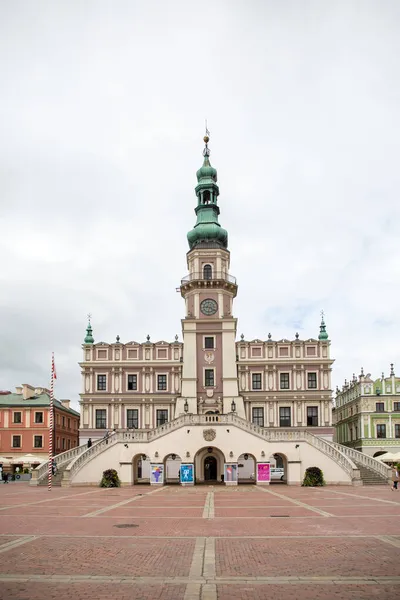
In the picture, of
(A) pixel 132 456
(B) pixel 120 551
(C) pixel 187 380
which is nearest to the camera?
(B) pixel 120 551

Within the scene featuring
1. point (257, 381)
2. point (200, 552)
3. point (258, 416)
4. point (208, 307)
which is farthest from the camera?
point (257, 381)

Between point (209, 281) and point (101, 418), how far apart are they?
1852 cm

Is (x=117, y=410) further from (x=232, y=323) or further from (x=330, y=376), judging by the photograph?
(x=330, y=376)

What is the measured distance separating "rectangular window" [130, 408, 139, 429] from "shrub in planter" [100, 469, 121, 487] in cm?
1686

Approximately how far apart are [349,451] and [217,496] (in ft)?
60.7

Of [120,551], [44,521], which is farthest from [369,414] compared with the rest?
[120,551]

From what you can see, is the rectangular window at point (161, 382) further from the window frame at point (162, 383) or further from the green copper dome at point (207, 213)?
the green copper dome at point (207, 213)

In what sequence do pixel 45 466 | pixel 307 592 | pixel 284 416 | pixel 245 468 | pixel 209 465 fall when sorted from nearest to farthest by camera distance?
pixel 307 592
pixel 45 466
pixel 209 465
pixel 245 468
pixel 284 416

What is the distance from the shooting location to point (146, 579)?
13.2 m

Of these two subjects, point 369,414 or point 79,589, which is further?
point 369,414

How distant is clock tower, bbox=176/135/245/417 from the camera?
58.9 m

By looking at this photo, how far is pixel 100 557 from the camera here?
51.9 ft

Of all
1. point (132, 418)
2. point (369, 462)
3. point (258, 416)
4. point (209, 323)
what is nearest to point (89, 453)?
point (132, 418)

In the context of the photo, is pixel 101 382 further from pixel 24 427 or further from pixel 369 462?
pixel 369 462
